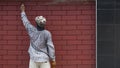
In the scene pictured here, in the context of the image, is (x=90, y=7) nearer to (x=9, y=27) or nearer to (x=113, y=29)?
(x=113, y=29)

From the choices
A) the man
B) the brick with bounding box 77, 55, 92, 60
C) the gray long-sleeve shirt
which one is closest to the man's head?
the man

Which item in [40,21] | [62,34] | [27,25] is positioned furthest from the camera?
[62,34]

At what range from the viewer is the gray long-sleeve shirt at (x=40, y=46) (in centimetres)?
980

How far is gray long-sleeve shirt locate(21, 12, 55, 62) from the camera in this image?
9797 mm

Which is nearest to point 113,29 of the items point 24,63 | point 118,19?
point 118,19

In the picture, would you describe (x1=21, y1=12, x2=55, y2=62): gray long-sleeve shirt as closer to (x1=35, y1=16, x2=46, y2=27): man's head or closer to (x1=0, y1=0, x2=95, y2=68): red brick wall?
(x1=35, y1=16, x2=46, y2=27): man's head

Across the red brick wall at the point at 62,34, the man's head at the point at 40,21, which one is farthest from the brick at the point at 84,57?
the man's head at the point at 40,21

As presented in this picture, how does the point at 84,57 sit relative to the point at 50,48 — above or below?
below

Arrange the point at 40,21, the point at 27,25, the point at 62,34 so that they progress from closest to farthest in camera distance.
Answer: the point at 40,21 < the point at 27,25 < the point at 62,34

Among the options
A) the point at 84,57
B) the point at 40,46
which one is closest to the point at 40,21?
the point at 40,46

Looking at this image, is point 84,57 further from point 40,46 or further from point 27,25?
point 27,25

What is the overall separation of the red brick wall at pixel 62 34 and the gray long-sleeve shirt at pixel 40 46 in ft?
1.78

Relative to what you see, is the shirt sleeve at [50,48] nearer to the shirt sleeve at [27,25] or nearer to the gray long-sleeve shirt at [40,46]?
the gray long-sleeve shirt at [40,46]

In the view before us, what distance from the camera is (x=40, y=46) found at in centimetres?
984
